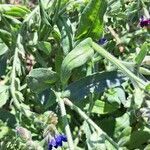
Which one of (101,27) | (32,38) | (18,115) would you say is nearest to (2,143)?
(18,115)

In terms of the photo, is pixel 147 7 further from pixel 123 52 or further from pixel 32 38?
pixel 32 38

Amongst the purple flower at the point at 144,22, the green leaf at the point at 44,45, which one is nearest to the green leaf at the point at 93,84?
the green leaf at the point at 44,45

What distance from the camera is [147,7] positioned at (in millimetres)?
2664

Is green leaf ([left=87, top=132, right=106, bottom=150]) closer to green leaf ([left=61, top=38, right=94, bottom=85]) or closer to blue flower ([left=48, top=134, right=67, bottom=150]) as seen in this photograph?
blue flower ([left=48, top=134, right=67, bottom=150])

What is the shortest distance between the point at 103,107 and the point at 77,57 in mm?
434

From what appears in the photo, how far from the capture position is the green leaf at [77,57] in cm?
199

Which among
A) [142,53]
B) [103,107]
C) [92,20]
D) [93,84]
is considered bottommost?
[103,107]

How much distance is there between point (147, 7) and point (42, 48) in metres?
0.72

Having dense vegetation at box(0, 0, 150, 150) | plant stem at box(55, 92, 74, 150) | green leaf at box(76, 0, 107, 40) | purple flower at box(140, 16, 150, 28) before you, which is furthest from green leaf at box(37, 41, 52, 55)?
purple flower at box(140, 16, 150, 28)

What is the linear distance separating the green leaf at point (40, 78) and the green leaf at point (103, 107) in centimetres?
28

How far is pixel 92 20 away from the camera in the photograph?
2221 millimetres

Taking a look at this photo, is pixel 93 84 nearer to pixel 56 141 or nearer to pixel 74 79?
pixel 74 79

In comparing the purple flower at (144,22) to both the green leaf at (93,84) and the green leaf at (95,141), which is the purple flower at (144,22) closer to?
the green leaf at (93,84)

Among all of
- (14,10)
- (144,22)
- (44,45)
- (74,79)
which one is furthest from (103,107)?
(14,10)
